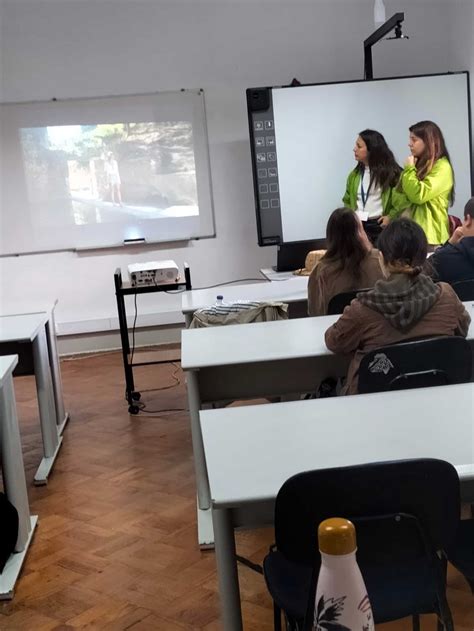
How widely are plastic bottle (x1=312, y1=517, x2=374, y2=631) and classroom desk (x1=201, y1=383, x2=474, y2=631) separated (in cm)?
64

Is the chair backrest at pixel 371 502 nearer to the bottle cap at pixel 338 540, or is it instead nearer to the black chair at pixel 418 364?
the bottle cap at pixel 338 540

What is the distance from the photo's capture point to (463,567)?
157 cm

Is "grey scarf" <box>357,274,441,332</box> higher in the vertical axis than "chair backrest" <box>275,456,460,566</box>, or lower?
higher

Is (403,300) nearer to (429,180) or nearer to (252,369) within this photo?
(252,369)

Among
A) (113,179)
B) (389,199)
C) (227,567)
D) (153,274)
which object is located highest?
(113,179)

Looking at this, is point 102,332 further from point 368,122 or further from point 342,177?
point 368,122

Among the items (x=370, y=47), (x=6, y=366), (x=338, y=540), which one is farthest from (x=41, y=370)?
(x=370, y=47)

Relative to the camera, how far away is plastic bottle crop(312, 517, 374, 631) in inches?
27.5

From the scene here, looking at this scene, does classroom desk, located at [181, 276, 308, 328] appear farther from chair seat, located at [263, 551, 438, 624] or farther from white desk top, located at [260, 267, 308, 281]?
chair seat, located at [263, 551, 438, 624]

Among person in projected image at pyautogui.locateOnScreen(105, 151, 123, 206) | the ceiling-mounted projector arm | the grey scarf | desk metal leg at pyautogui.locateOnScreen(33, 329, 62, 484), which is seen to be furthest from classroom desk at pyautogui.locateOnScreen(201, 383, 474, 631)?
person in projected image at pyautogui.locateOnScreen(105, 151, 123, 206)

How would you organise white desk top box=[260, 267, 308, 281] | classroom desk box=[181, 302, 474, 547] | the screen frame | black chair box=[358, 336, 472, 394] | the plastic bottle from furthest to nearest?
the screen frame, white desk top box=[260, 267, 308, 281], classroom desk box=[181, 302, 474, 547], black chair box=[358, 336, 472, 394], the plastic bottle

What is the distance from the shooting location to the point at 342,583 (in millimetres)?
699

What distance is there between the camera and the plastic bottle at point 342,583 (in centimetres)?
70

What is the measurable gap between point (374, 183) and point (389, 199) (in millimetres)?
184
